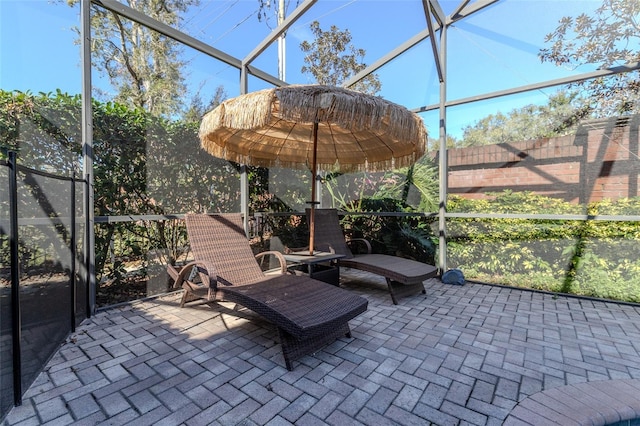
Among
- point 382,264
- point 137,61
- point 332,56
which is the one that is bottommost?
point 382,264

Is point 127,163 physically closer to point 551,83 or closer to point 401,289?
point 401,289

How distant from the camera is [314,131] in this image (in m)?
4.18

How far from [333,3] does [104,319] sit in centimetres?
637

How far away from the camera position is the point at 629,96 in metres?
4.17

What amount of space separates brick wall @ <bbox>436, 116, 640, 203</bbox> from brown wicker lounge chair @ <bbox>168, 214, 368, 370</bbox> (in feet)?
12.1

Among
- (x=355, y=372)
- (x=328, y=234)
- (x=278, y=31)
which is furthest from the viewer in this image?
(x=328, y=234)

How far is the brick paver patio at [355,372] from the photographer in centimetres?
182

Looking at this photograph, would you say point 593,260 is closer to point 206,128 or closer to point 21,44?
point 206,128

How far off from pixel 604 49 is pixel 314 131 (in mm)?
4455

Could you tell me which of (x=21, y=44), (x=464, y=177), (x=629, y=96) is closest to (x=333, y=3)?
(x=464, y=177)

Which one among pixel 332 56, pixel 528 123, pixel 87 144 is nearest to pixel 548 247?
pixel 528 123

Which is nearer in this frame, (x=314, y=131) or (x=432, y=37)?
(x=314, y=131)

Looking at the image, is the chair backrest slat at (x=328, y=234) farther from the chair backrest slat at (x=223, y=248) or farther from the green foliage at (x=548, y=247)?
the green foliage at (x=548, y=247)

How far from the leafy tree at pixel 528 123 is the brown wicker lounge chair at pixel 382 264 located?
2.67 metres
